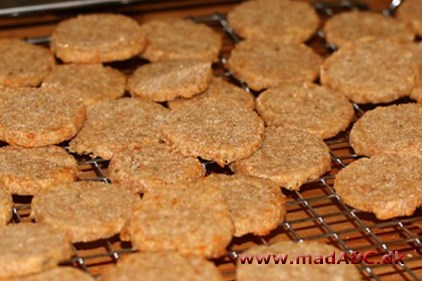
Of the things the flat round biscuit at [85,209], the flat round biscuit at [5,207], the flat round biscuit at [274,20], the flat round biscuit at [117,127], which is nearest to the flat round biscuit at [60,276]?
the flat round biscuit at [85,209]

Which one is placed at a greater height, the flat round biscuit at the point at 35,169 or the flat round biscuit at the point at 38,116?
the flat round biscuit at the point at 38,116

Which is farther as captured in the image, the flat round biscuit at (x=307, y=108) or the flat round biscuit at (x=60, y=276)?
the flat round biscuit at (x=307, y=108)

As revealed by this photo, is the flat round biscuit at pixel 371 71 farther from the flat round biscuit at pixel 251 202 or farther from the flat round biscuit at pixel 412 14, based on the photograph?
the flat round biscuit at pixel 251 202

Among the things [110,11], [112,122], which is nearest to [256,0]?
[110,11]

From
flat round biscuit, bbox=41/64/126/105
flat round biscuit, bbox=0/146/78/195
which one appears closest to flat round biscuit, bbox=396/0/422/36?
flat round biscuit, bbox=41/64/126/105

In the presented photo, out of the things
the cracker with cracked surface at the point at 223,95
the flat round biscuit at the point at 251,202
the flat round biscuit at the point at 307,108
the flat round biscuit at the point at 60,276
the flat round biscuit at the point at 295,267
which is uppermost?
the cracker with cracked surface at the point at 223,95

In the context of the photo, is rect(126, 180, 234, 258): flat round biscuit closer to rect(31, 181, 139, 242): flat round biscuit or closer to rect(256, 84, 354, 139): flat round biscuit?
rect(31, 181, 139, 242): flat round biscuit

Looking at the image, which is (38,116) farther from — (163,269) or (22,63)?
(163,269)

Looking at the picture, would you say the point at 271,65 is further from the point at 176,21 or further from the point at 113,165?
the point at 113,165

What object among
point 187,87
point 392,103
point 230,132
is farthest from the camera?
point 392,103
